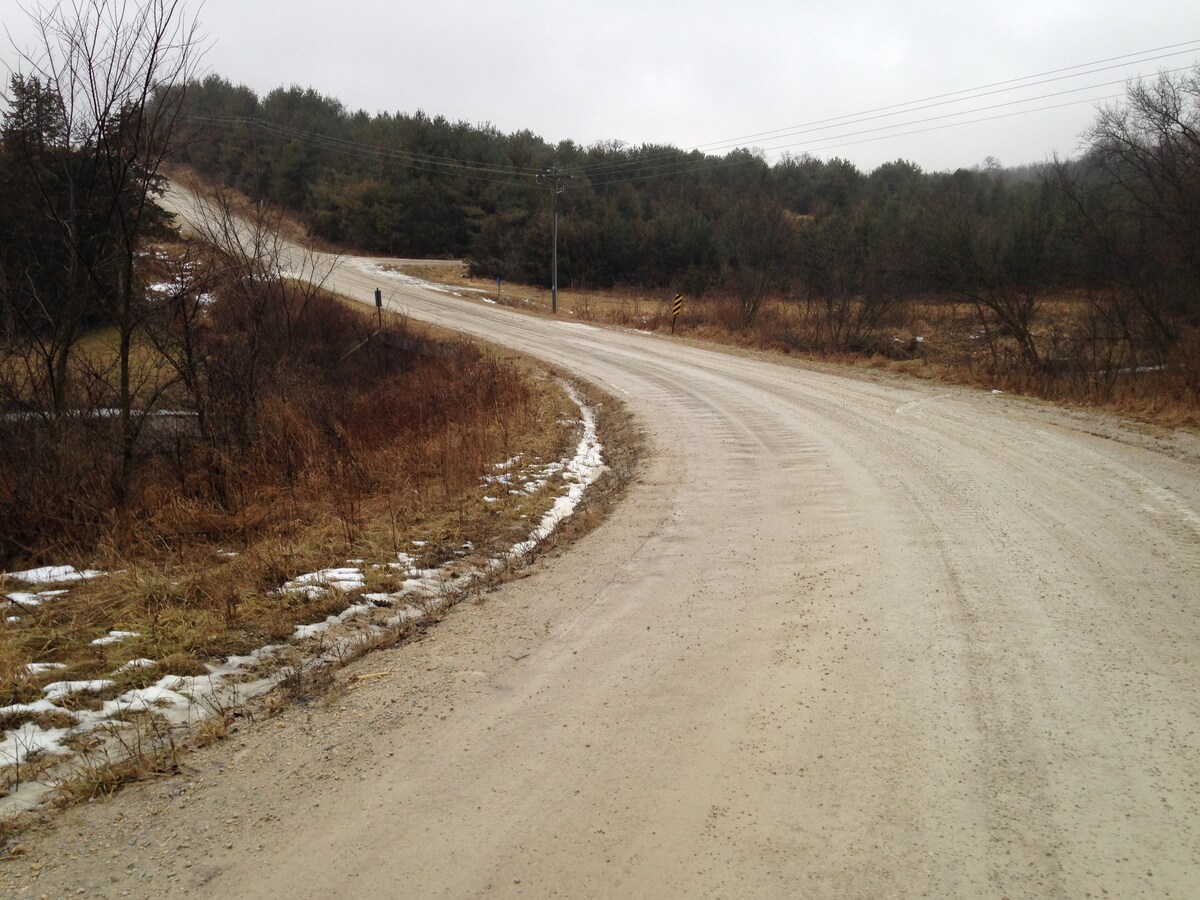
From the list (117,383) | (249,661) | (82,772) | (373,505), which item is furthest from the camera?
(117,383)

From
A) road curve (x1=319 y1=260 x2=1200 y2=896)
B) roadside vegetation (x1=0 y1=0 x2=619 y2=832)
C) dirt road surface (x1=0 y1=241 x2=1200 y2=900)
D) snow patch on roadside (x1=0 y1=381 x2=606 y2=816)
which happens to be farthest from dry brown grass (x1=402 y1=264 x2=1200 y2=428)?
snow patch on roadside (x1=0 y1=381 x2=606 y2=816)

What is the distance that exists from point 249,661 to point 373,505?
3704 millimetres

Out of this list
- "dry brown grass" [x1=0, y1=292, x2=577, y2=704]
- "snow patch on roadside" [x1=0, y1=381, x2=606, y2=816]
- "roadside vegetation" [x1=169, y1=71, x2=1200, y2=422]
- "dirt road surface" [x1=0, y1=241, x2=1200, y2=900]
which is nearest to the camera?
"dirt road surface" [x1=0, y1=241, x2=1200, y2=900]

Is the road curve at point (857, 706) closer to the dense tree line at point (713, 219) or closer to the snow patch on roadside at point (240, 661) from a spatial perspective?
the snow patch on roadside at point (240, 661)

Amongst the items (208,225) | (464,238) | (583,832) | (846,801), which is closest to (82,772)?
(583,832)

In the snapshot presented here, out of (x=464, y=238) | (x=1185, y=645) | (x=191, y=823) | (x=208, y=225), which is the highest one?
(x=464, y=238)

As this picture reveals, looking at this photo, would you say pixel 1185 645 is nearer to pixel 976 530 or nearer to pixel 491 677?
pixel 976 530

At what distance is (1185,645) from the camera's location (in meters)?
4.65

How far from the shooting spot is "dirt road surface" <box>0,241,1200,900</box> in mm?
Answer: 2965

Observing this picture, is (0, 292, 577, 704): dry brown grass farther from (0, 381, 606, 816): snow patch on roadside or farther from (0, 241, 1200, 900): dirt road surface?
(0, 241, 1200, 900): dirt road surface

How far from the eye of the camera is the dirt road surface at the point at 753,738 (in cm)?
296

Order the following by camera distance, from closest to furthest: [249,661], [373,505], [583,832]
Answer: [583,832] < [249,661] < [373,505]

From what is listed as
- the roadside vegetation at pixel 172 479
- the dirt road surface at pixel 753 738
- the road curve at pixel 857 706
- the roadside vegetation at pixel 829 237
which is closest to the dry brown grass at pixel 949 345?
the roadside vegetation at pixel 829 237

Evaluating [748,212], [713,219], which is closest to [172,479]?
[748,212]
